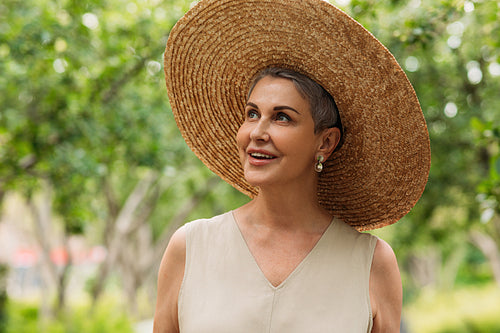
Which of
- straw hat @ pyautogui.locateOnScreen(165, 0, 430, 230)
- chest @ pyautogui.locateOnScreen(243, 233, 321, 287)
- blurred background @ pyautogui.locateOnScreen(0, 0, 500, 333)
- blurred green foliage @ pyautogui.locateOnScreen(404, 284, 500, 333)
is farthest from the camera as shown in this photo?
blurred green foliage @ pyautogui.locateOnScreen(404, 284, 500, 333)

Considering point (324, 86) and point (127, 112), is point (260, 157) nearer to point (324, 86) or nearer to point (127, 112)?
point (324, 86)

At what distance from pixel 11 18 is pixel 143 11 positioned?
2.27m

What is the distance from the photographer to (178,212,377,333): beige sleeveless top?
2.03m

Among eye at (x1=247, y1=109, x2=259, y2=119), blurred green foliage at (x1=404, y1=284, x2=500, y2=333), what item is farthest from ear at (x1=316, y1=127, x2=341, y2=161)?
blurred green foliage at (x1=404, y1=284, x2=500, y2=333)

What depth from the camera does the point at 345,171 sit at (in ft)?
7.67

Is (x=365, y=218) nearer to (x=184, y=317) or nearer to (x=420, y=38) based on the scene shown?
(x=184, y=317)

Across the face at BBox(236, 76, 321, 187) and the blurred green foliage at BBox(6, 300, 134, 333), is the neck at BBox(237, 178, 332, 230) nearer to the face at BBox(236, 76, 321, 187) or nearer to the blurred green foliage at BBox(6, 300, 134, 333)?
the face at BBox(236, 76, 321, 187)

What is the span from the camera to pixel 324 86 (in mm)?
2145

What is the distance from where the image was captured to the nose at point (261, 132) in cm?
203

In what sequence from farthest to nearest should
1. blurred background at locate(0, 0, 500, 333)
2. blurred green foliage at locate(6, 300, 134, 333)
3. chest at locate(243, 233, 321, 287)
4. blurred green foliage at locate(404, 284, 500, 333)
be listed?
1. blurred green foliage at locate(404, 284, 500, 333)
2. blurred green foliage at locate(6, 300, 134, 333)
3. blurred background at locate(0, 0, 500, 333)
4. chest at locate(243, 233, 321, 287)

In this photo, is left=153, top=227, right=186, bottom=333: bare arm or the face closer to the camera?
the face

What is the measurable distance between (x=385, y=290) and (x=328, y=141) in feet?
1.96

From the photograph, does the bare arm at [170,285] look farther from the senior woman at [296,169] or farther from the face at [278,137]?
the face at [278,137]

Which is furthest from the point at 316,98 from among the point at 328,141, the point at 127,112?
the point at 127,112
